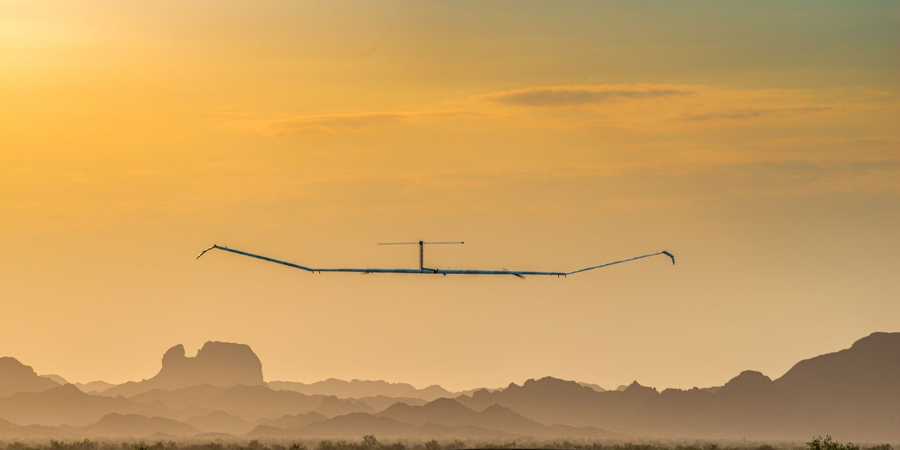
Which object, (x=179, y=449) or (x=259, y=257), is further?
(x=179, y=449)

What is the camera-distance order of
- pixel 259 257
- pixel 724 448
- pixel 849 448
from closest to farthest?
pixel 259 257 < pixel 849 448 < pixel 724 448

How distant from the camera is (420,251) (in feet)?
363

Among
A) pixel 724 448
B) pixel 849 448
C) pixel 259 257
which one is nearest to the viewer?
pixel 259 257

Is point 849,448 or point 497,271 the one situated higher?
point 497,271

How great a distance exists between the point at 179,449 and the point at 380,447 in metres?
21.1

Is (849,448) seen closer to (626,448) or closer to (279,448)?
(626,448)

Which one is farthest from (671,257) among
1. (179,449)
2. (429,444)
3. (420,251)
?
(179,449)

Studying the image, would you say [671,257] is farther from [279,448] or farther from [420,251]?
[279,448]

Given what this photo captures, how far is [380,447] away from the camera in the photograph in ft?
529

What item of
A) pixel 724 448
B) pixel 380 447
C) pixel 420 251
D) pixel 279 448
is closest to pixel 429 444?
pixel 380 447

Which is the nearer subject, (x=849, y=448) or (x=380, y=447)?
(x=849, y=448)

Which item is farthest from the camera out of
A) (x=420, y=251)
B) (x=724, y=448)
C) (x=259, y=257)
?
(x=724, y=448)

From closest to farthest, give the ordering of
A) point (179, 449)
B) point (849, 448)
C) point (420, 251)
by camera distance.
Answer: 1. point (420, 251)
2. point (849, 448)
3. point (179, 449)

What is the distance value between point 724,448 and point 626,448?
19.0 meters
